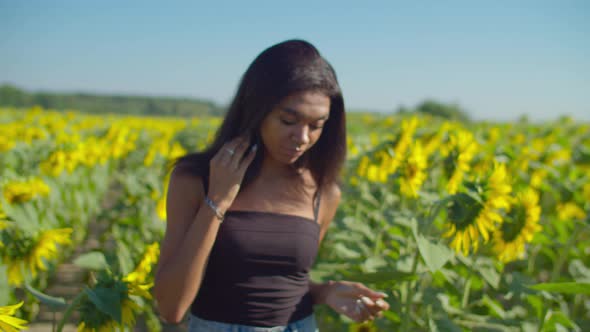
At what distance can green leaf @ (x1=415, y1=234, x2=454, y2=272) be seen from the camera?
1214 mm

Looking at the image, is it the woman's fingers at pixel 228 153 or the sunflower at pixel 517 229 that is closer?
the woman's fingers at pixel 228 153

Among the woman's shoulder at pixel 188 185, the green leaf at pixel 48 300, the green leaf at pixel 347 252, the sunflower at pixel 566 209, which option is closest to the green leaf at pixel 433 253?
the woman's shoulder at pixel 188 185

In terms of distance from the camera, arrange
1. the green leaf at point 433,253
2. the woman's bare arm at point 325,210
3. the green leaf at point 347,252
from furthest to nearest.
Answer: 1. the green leaf at point 347,252
2. the woman's bare arm at point 325,210
3. the green leaf at point 433,253

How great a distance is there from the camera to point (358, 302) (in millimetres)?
1395

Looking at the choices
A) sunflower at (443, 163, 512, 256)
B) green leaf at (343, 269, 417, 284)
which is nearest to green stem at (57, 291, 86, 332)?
green leaf at (343, 269, 417, 284)

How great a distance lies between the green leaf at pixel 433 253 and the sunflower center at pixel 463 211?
0.11m

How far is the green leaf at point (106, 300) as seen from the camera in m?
1.05

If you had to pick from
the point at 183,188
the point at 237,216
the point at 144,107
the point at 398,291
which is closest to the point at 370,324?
the point at 398,291

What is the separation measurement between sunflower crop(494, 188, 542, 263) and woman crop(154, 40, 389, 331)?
62 centimetres

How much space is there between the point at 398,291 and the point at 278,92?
855 mm

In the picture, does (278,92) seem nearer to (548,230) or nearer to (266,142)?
(266,142)

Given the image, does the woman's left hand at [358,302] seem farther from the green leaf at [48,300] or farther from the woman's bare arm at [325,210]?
the green leaf at [48,300]

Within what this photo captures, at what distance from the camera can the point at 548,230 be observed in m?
2.26

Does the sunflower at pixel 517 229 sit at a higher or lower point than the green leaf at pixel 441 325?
higher
